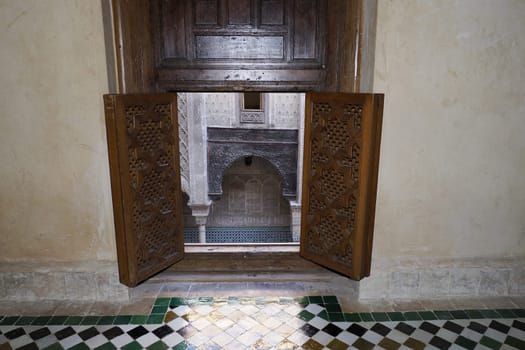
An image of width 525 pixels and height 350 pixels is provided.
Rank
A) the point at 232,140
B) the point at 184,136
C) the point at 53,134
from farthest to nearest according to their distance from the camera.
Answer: the point at 232,140 → the point at 184,136 → the point at 53,134

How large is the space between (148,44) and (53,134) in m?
0.80

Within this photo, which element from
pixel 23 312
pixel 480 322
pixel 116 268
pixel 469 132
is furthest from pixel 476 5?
pixel 23 312

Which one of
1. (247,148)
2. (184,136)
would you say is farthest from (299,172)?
(184,136)

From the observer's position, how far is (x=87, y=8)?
242 centimetres

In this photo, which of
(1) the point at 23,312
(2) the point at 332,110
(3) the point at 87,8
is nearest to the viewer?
(3) the point at 87,8

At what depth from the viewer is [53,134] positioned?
2621mm

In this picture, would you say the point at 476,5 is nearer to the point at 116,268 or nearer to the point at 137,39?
the point at 137,39

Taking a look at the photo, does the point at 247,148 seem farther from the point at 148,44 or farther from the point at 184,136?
the point at 148,44

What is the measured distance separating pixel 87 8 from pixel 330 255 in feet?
6.76

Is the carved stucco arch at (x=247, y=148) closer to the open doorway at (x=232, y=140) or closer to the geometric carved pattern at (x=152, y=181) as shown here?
the open doorway at (x=232, y=140)

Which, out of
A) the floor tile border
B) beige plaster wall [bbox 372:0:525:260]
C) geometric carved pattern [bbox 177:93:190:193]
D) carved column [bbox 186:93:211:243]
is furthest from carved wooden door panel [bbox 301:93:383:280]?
carved column [bbox 186:93:211:243]

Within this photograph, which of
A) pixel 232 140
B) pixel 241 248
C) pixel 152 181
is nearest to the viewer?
pixel 152 181

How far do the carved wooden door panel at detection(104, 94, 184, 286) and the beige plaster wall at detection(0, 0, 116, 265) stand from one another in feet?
0.62

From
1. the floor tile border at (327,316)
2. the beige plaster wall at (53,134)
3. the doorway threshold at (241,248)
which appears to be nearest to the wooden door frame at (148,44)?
the beige plaster wall at (53,134)
